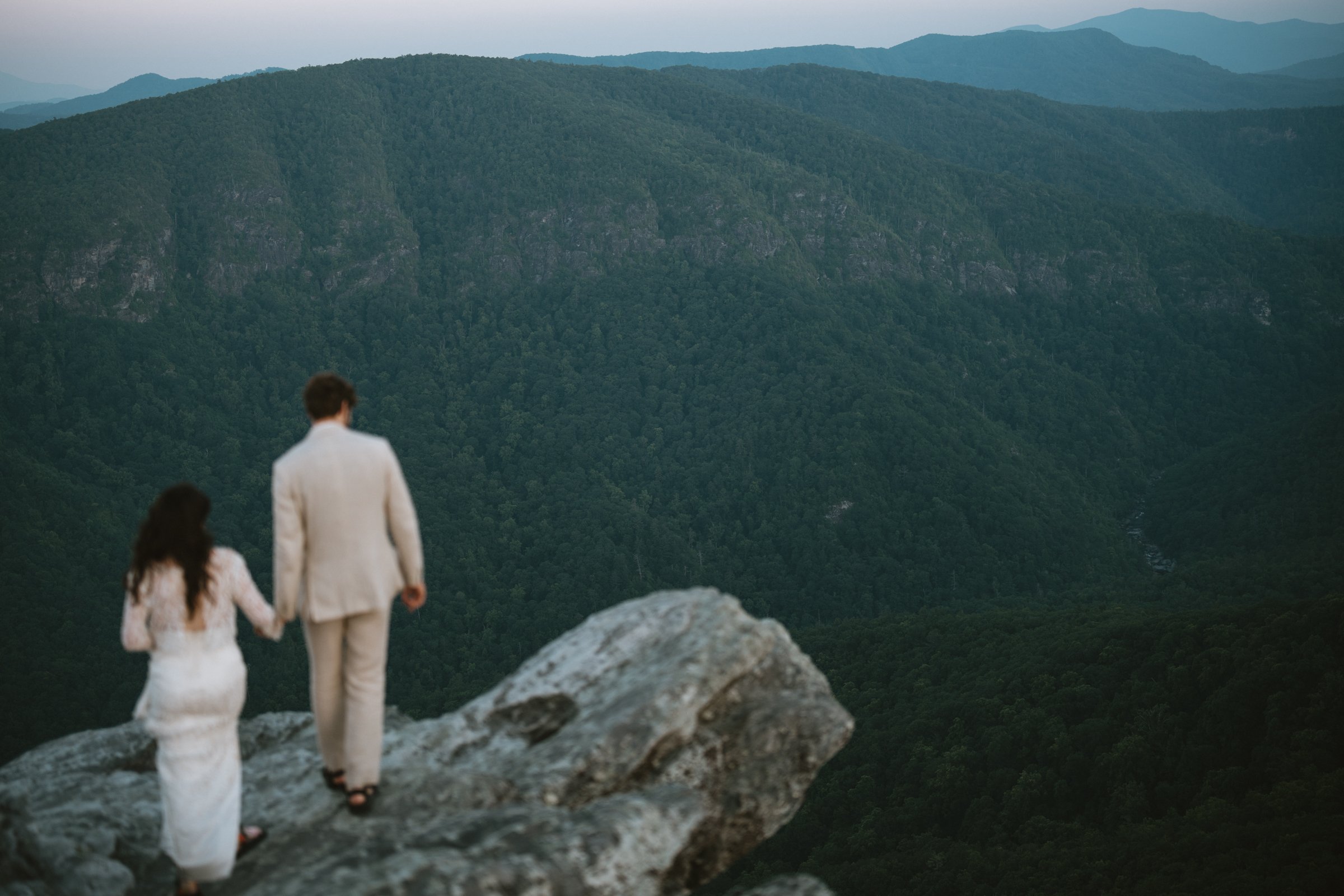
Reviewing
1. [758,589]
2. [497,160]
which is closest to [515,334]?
[497,160]

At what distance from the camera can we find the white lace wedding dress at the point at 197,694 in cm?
718

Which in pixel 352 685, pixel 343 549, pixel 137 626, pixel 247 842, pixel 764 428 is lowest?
pixel 764 428

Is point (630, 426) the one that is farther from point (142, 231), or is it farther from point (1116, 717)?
point (1116, 717)

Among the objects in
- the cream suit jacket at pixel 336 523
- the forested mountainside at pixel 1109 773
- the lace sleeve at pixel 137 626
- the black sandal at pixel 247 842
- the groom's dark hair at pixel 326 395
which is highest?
the groom's dark hair at pixel 326 395

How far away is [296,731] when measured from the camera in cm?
1263

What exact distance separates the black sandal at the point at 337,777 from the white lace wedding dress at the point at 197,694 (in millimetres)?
1010

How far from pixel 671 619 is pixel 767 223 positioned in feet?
580

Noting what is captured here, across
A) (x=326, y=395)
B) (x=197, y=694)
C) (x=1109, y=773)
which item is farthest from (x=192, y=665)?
(x=1109, y=773)

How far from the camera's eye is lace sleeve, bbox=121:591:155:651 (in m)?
7.11

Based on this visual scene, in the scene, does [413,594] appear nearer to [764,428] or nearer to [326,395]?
[326,395]

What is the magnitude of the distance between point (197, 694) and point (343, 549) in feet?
5.39

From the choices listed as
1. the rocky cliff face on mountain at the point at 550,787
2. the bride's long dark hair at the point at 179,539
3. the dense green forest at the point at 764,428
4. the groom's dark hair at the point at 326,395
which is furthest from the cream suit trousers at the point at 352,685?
the dense green forest at the point at 764,428

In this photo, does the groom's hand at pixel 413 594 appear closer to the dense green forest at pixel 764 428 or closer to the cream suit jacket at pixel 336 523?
the cream suit jacket at pixel 336 523

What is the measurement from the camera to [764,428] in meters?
144
